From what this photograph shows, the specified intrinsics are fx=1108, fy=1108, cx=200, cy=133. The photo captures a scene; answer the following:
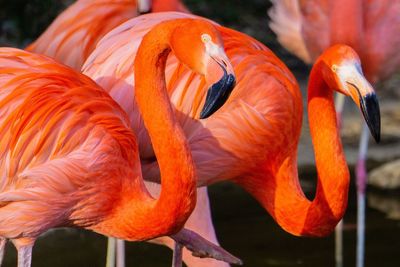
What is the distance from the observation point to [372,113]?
3428 millimetres

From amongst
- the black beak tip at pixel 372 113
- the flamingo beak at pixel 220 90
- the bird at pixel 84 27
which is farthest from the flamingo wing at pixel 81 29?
the flamingo beak at pixel 220 90

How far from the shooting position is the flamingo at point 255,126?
390 cm

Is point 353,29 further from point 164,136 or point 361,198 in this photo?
point 164,136

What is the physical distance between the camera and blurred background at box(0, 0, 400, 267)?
5551mm

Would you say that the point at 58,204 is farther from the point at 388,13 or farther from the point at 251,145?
the point at 388,13

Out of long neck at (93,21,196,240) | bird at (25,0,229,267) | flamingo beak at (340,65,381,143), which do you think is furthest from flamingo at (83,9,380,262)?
bird at (25,0,229,267)

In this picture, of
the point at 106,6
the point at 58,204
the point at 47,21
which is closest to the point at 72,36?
the point at 106,6

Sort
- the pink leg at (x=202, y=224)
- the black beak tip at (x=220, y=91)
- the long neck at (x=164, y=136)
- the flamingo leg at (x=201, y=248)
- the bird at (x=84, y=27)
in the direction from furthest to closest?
the bird at (x=84, y=27) < the pink leg at (x=202, y=224) < the flamingo leg at (x=201, y=248) < the long neck at (x=164, y=136) < the black beak tip at (x=220, y=91)

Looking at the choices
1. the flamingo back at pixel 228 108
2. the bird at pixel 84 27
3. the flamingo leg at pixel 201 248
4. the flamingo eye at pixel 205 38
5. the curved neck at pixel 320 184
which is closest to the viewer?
the flamingo eye at pixel 205 38

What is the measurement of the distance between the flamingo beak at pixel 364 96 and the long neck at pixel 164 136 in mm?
563

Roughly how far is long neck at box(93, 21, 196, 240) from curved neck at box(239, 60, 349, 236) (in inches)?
24.7

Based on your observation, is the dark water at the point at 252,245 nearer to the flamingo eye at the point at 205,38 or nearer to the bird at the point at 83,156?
the bird at the point at 83,156

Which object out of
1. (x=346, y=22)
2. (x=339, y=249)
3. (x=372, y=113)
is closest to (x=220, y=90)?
(x=372, y=113)

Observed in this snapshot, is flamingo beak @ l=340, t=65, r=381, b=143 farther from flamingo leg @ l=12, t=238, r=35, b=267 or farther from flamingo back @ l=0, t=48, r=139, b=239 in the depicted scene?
flamingo leg @ l=12, t=238, r=35, b=267
